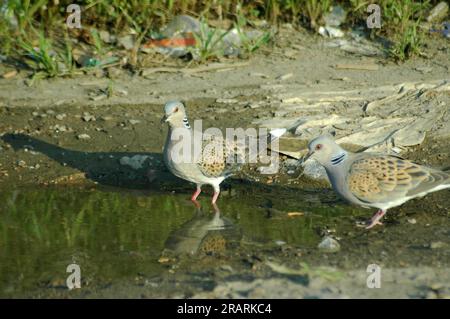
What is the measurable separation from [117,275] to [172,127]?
1.83m

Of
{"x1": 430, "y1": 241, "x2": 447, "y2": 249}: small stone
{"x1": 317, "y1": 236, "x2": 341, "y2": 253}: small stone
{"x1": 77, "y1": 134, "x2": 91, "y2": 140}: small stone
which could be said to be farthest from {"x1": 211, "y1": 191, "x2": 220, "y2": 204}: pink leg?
{"x1": 430, "y1": 241, "x2": 447, "y2": 249}: small stone

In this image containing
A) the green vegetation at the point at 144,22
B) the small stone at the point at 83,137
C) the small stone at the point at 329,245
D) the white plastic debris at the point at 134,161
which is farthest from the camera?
the green vegetation at the point at 144,22

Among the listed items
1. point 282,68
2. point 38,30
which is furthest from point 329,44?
point 38,30

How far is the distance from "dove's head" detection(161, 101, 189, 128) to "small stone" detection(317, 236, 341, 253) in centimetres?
169

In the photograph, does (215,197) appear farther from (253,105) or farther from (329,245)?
(253,105)

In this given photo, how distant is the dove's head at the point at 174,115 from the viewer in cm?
725

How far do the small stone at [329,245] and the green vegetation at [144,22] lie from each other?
4.04 m

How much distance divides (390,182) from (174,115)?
183 cm

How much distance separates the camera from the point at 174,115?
7.25 meters

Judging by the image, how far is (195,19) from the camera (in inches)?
406

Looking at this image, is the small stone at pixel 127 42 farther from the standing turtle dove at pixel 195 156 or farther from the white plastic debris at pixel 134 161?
the standing turtle dove at pixel 195 156

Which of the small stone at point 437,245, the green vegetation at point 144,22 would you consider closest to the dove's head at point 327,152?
the small stone at point 437,245

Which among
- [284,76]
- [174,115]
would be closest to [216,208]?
[174,115]

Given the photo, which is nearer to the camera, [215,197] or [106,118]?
[215,197]
